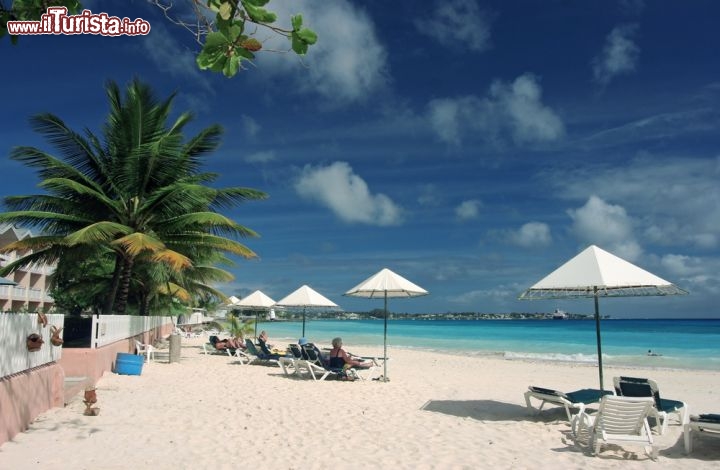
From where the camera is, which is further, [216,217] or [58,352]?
[216,217]

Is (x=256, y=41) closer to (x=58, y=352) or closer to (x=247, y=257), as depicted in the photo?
(x=58, y=352)

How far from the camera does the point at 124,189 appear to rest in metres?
13.3

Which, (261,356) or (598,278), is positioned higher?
(598,278)

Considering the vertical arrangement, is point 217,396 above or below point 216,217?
below

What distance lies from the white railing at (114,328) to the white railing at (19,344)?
11.0 ft

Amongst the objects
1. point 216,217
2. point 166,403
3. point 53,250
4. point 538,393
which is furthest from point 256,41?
point 53,250

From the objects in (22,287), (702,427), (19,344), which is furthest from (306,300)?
(22,287)

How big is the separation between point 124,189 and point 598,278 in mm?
10798

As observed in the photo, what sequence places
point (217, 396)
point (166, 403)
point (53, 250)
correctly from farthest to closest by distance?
point (53, 250), point (217, 396), point (166, 403)

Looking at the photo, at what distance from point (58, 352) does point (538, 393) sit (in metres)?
6.56

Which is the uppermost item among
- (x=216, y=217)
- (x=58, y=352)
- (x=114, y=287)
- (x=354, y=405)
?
(x=216, y=217)

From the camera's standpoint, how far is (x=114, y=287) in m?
13.9

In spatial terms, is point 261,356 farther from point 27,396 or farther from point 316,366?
point 27,396

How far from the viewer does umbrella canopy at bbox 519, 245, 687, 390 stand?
7.10 m
